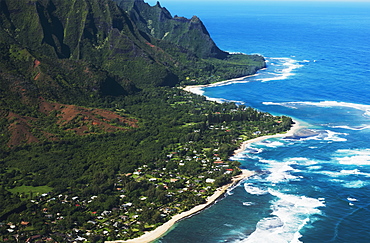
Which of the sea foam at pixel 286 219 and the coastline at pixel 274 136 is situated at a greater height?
the coastline at pixel 274 136

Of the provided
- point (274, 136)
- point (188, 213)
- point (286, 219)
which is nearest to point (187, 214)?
point (188, 213)

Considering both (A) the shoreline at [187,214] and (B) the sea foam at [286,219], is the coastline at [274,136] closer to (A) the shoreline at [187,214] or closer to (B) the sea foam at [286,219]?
(A) the shoreline at [187,214]

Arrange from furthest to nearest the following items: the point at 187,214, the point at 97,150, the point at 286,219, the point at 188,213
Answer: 1. the point at 97,150
2. the point at 188,213
3. the point at 187,214
4. the point at 286,219

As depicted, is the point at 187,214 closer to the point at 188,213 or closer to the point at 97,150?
the point at 188,213

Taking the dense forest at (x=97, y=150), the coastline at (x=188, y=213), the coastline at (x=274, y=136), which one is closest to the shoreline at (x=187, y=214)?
the coastline at (x=188, y=213)

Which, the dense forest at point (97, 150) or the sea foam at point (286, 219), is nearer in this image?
the sea foam at point (286, 219)

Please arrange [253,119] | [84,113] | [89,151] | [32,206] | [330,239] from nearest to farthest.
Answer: [330,239] → [32,206] → [89,151] → [84,113] → [253,119]

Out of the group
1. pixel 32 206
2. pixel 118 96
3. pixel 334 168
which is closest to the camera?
pixel 32 206

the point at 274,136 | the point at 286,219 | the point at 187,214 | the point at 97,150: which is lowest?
the point at 187,214

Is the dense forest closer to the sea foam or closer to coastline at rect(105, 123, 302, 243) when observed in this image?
coastline at rect(105, 123, 302, 243)

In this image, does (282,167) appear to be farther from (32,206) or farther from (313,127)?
(32,206)

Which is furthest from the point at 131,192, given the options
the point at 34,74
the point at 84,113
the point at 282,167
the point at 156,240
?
the point at 34,74
